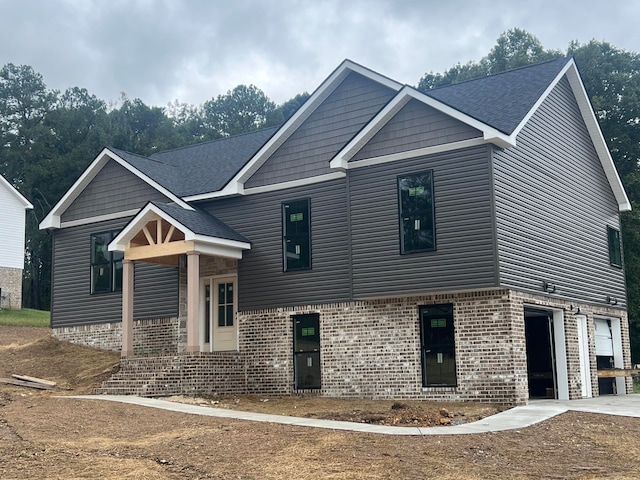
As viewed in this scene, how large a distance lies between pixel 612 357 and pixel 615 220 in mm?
4168

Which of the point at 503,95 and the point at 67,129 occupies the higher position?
the point at 67,129

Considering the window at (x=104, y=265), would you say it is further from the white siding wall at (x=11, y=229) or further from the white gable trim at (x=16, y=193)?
the white gable trim at (x=16, y=193)

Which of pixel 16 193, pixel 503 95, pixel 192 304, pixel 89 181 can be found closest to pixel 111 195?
pixel 89 181

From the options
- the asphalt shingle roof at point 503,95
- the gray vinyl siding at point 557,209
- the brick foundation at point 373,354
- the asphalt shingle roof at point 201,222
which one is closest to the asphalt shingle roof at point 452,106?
the asphalt shingle roof at point 503,95

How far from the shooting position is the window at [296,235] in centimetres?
1883

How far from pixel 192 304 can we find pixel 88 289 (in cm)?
608

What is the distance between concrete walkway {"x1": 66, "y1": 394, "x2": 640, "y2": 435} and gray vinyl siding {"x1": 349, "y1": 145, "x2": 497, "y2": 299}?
2801 millimetres

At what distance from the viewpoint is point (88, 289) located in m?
22.5

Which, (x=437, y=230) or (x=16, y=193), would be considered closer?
(x=437, y=230)

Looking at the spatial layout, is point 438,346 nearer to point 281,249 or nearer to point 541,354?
point 541,354

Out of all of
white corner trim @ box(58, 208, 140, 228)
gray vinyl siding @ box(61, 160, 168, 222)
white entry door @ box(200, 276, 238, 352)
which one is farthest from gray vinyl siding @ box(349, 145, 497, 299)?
white corner trim @ box(58, 208, 140, 228)

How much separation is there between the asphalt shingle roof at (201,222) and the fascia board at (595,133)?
9513 millimetres

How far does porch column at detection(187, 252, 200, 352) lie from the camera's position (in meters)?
17.6

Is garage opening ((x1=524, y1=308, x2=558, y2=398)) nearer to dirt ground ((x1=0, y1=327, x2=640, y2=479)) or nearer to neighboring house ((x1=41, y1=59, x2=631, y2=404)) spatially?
neighboring house ((x1=41, y1=59, x2=631, y2=404))
